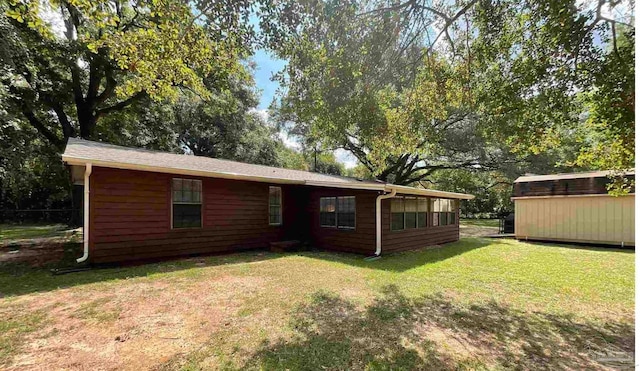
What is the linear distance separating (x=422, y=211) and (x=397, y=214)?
1.63 meters

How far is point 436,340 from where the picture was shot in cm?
314

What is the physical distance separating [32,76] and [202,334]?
15014 mm

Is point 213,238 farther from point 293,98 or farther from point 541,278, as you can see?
point 541,278

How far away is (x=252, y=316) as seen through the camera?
3.70m

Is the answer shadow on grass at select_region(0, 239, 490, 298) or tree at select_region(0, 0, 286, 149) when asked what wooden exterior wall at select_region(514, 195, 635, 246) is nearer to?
shadow on grass at select_region(0, 239, 490, 298)

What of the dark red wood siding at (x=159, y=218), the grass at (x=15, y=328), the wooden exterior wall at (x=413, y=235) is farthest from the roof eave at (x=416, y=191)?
the grass at (x=15, y=328)

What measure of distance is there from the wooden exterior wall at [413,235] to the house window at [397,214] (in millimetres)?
163

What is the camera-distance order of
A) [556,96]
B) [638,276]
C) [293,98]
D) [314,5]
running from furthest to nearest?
[293,98]
[556,96]
[314,5]
[638,276]

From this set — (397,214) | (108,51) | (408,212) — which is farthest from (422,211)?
(108,51)

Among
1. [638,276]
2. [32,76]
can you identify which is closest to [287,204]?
[638,276]

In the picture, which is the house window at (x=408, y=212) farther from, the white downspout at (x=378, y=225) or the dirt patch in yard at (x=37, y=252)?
the dirt patch in yard at (x=37, y=252)

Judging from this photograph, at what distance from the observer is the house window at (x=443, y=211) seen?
10.7m

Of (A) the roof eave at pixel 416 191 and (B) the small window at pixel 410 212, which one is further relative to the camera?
(B) the small window at pixel 410 212

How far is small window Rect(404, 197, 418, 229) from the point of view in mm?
9258
